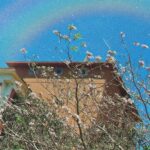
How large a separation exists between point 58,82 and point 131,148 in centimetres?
359

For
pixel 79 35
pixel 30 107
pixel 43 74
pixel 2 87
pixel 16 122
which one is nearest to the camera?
pixel 79 35

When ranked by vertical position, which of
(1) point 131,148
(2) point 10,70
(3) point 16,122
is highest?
(2) point 10,70

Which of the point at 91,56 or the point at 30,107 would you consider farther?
the point at 30,107

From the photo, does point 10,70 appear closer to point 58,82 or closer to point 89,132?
point 58,82

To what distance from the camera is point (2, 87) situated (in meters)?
21.1

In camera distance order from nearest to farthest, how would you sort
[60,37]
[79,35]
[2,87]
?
[79,35] → [60,37] → [2,87]

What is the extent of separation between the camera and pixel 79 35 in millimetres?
8766

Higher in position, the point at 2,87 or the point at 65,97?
the point at 2,87

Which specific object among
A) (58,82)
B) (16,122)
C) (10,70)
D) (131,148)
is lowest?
(131,148)

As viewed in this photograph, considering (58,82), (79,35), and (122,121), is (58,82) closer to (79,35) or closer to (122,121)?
(122,121)

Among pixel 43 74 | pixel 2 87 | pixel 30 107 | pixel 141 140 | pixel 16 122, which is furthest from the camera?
pixel 2 87

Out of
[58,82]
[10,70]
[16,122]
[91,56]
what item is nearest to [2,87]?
[10,70]

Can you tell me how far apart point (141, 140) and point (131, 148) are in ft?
1.11

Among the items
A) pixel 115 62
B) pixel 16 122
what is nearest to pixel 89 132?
pixel 115 62
